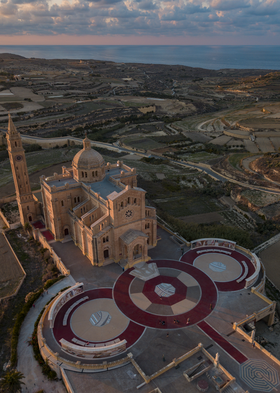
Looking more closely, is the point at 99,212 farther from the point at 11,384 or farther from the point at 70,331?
the point at 11,384

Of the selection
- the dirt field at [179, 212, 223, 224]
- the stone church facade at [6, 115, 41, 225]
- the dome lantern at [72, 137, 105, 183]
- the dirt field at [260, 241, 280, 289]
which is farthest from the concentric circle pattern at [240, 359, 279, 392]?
the stone church facade at [6, 115, 41, 225]

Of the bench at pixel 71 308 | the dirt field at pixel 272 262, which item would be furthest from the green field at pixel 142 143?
the bench at pixel 71 308

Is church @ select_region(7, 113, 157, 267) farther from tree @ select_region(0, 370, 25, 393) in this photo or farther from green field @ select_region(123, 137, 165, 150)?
green field @ select_region(123, 137, 165, 150)

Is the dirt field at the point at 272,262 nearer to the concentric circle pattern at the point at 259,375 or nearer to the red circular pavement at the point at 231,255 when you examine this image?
the red circular pavement at the point at 231,255

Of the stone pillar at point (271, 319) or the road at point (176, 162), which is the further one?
the road at point (176, 162)

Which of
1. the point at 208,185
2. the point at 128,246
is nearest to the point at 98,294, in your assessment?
the point at 128,246

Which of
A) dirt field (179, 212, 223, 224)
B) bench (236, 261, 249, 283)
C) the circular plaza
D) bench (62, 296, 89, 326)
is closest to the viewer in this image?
the circular plaza
